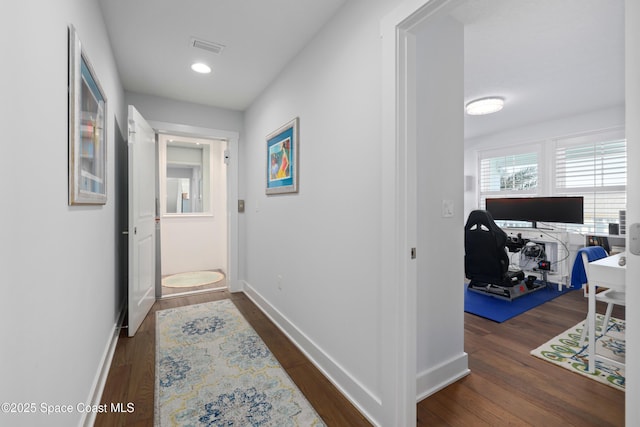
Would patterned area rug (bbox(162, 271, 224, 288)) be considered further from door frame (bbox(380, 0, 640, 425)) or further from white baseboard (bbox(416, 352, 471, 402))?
door frame (bbox(380, 0, 640, 425))

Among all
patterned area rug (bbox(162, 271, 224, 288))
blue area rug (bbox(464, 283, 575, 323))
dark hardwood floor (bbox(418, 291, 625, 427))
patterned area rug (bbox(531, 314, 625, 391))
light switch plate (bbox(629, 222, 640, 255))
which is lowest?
dark hardwood floor (bbox(418, 291, 625, 427))

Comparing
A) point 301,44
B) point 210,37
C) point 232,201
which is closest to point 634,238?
point 301,44

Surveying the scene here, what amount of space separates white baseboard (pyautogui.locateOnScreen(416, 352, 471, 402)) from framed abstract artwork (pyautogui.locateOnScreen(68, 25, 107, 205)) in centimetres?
208

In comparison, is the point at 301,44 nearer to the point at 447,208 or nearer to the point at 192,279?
the point at 447,208

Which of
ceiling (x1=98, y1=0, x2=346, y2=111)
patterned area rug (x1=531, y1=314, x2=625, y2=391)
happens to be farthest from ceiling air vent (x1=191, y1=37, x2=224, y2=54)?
patterned area rug (x1=531, y1=314, x2=625, y2=391)

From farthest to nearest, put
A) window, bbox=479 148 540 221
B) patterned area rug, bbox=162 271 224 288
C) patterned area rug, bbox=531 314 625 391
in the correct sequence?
window, bbox=479 148 540 221 < patterned area rug, bbox=162 271 224 288 < patterned area rug, bbox=531 314 625 391

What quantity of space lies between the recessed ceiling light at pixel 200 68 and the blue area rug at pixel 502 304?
3604 mm

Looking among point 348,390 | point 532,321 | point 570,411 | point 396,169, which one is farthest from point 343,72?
point 532,321

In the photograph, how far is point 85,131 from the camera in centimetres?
146

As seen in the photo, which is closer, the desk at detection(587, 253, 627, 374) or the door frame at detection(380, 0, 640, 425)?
the door frame at detection(380, 0, 640, 425)

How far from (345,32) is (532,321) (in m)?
3.17

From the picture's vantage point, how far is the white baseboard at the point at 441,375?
5.88 ft

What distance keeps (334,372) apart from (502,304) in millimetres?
2532

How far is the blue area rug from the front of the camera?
123 inches
